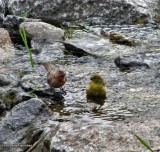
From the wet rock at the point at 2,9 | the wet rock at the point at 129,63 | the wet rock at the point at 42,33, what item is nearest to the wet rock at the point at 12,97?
the wet rock at the point at 129,63

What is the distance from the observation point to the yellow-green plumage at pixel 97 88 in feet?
22.9

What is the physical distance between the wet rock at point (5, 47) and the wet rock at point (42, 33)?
361 millimetres

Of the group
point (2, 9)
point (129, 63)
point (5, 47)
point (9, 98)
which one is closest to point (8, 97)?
point (9, 98)

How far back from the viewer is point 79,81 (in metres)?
7.92

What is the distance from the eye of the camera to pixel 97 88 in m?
6.97

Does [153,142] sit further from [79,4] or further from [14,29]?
[79,4]

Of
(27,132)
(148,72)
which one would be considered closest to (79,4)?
(148,72)

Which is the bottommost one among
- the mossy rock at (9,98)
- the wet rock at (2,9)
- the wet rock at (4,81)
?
the wet rock at (2,9)

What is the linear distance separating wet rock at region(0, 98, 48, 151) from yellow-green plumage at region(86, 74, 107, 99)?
907 millimetres

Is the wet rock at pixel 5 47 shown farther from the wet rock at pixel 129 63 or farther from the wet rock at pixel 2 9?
the wet rock at pixel 129 63

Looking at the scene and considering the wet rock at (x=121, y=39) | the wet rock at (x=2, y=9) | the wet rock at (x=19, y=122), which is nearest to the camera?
the wet rock at (x=19, y=122)

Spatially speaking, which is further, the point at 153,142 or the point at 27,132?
the point at 27,132

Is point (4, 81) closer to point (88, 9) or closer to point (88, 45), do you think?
point (88, 45)

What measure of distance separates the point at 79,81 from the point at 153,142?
2798 mm
